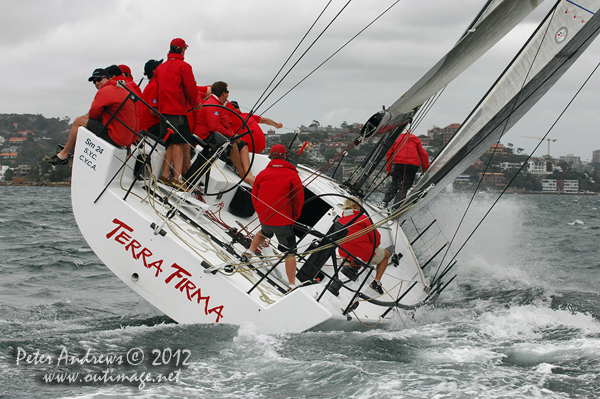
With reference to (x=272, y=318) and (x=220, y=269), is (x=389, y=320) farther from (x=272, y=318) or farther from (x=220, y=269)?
(x=220, y=269)

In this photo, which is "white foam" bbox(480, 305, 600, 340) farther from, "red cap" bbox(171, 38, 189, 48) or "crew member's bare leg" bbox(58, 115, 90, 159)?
"crew member's bare leg" bbox(58, 115, 90, 159)

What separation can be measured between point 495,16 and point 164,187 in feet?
10.8

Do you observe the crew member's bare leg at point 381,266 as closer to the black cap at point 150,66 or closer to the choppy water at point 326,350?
the choppy water at point 326,350

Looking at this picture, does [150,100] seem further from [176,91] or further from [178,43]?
[178,43]

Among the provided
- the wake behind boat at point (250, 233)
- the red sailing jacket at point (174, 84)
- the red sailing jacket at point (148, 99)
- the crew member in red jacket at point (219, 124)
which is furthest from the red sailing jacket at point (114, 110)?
the crew member in red jacket at point (219, 124)

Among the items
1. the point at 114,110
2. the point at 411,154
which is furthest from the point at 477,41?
the point at 114,110

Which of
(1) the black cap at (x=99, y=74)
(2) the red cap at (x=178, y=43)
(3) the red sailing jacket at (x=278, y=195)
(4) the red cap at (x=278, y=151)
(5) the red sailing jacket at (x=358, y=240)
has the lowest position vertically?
(5) the red sailing jacket at (x=358, y=240)

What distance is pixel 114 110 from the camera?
4.87 m

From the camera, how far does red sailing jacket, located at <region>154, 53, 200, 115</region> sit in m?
5.20

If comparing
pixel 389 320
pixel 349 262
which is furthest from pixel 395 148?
pixel 389 320

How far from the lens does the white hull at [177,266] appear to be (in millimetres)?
4148

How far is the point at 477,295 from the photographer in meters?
6.45

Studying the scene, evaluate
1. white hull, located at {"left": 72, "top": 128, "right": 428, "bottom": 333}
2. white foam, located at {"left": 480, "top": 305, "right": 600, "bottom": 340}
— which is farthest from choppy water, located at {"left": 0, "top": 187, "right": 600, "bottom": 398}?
white hull, located at {"left": 72, "top": 128, "right": 428, "bottom": 333}

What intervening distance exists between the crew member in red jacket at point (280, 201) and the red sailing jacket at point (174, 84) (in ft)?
3.57
